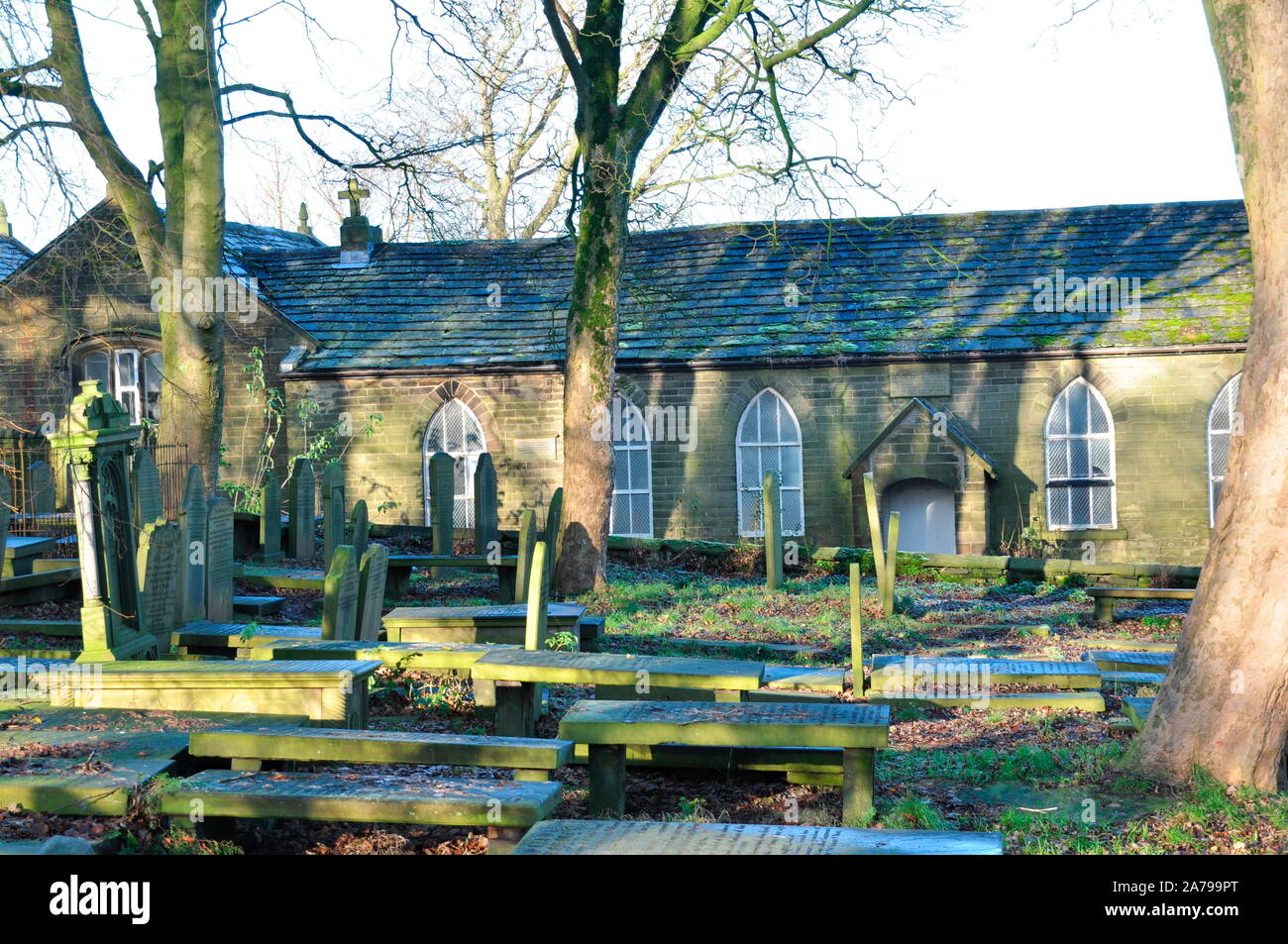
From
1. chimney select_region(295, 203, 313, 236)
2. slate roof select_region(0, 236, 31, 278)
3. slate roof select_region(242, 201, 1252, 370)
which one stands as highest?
chimney select_region(295, 203, 313, 236)

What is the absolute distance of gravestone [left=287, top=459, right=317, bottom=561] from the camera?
15.6 m

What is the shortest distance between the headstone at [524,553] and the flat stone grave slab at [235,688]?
5.11 meters

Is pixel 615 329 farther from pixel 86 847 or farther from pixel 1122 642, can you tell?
pixel 86 847

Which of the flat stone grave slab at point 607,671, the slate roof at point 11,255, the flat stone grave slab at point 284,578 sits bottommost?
the flat stone grave slab at point 607,671

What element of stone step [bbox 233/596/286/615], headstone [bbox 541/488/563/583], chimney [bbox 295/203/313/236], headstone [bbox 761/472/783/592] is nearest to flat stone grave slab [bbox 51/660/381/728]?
stone step [bbox 233/596/286/615]

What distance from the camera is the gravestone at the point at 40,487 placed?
14.2 meters

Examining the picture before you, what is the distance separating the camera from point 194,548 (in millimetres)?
10172

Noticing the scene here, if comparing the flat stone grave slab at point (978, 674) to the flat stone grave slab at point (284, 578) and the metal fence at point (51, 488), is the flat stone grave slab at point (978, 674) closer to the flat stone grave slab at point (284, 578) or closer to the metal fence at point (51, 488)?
the flat stone grave slab at point (284, 578)

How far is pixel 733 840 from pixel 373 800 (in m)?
1.49

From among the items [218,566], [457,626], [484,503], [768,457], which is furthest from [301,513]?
[768,457]

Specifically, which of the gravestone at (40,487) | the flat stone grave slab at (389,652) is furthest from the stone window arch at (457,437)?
the flat stone grave slab at (389,652)

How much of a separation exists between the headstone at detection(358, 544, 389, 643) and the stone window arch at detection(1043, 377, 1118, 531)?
545 inches

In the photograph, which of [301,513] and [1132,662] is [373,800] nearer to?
[1132,662]

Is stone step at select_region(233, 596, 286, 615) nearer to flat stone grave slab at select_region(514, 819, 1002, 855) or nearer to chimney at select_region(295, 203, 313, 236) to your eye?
flat stone grave slab at select_region(514, 819, 1002, 855)
